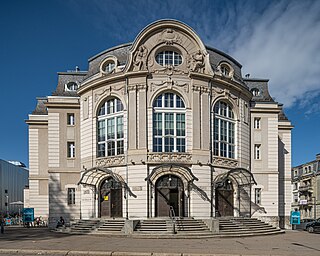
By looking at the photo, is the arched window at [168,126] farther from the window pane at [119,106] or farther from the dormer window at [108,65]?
the dormer window at [108,65]

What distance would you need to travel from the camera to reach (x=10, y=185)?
80.8m

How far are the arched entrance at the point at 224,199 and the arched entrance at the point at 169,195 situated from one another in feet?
12.1

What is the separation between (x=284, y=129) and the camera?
37.7 metres

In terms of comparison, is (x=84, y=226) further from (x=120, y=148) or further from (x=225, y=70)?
(x=225, y=70)

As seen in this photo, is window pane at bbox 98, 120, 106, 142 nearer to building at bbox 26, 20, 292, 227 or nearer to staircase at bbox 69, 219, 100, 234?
building at bbox 26, 20, 292, 227

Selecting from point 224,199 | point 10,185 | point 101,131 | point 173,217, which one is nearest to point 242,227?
point 224,199

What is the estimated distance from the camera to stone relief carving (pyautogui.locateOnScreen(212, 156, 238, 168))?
2772cm

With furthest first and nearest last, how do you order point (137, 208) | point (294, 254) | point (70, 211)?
point (70, 211), point (137, 208), point (294, 254)

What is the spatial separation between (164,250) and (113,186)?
1225 centimetres

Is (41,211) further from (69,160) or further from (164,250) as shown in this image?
(164,250)

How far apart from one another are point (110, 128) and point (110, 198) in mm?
6064

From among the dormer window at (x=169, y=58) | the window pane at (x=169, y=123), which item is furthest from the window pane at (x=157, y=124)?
the dormer window at (x=169, y=58)

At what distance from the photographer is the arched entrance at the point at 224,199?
2830 centimetres

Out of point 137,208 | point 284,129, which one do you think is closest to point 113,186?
point 137,208
